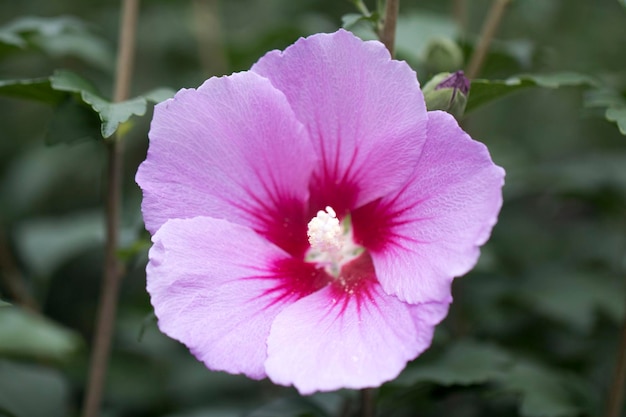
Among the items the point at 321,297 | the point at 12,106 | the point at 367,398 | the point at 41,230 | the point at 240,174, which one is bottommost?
the point at 367,398

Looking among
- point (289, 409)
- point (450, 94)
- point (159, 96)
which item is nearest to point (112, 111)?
point (159, 96)

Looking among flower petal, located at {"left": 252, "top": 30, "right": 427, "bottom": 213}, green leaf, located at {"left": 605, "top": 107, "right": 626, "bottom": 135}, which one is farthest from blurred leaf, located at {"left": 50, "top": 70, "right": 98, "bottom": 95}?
green leaf, located at {"left": 605, "top": 107, "right": 626, "bottom": 135}

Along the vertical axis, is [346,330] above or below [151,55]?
below

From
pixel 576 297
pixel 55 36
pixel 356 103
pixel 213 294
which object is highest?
pixel 55 36

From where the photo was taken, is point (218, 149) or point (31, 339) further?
point (31, 339)

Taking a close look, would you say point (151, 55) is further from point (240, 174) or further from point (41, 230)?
point (240, 174)

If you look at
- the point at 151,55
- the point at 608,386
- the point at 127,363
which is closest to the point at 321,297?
the point at 608,386

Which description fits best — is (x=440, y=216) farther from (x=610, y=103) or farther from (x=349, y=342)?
(x=610, y=103)
